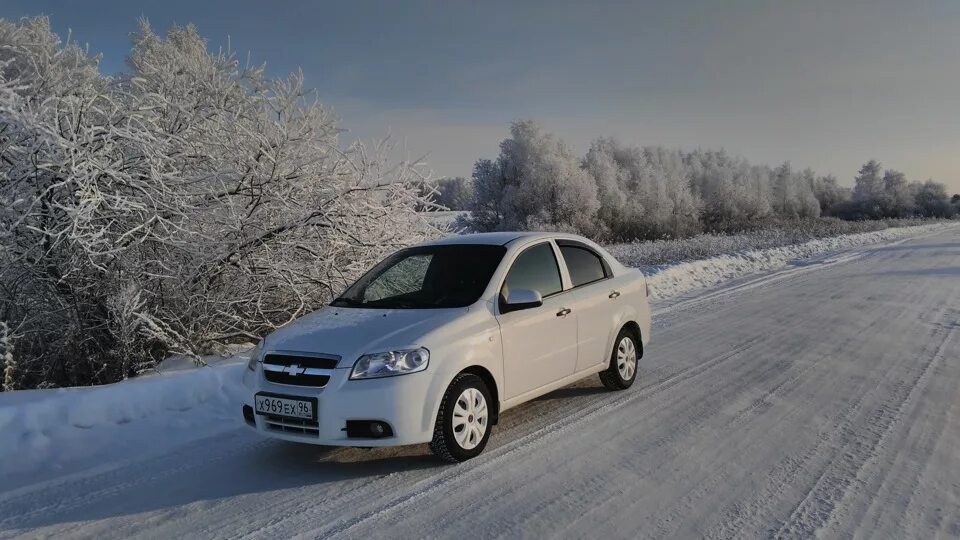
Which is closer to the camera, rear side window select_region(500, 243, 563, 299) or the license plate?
the license plate

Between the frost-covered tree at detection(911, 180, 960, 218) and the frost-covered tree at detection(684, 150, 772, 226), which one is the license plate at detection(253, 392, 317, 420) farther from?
the frost-covered tree at detection(911, 180, 960, 218)

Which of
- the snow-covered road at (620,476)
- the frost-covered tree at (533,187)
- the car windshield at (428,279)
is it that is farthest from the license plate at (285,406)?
the frost-covered tree at (533,187)

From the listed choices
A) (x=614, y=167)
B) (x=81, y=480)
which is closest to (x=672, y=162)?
(x=614, y=167)

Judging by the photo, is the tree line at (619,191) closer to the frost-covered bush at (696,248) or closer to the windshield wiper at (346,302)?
the frost-covered bush at (696,248)

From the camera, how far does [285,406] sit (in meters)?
4.46

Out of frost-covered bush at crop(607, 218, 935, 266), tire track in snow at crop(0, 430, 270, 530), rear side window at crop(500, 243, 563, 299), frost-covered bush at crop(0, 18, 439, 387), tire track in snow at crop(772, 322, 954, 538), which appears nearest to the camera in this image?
tire track in snow at crop(772, 322, 954, 538)

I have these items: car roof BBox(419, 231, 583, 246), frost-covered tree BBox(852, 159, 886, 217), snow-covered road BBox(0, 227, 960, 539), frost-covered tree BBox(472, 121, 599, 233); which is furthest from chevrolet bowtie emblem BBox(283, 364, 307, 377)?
frost-covered tree BBox(852, 159, 886, 217)

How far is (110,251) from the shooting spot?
686cm

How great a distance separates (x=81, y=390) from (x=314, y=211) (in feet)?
10.9

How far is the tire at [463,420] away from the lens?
4.54 m

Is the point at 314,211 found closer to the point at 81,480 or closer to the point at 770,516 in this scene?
the point at 81,480

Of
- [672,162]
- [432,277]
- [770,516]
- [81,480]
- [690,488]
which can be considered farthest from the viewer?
[672,162]

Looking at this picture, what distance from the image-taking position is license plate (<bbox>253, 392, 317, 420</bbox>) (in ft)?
14.2

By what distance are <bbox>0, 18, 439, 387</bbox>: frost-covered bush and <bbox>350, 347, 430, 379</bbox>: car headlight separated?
3.56 m
